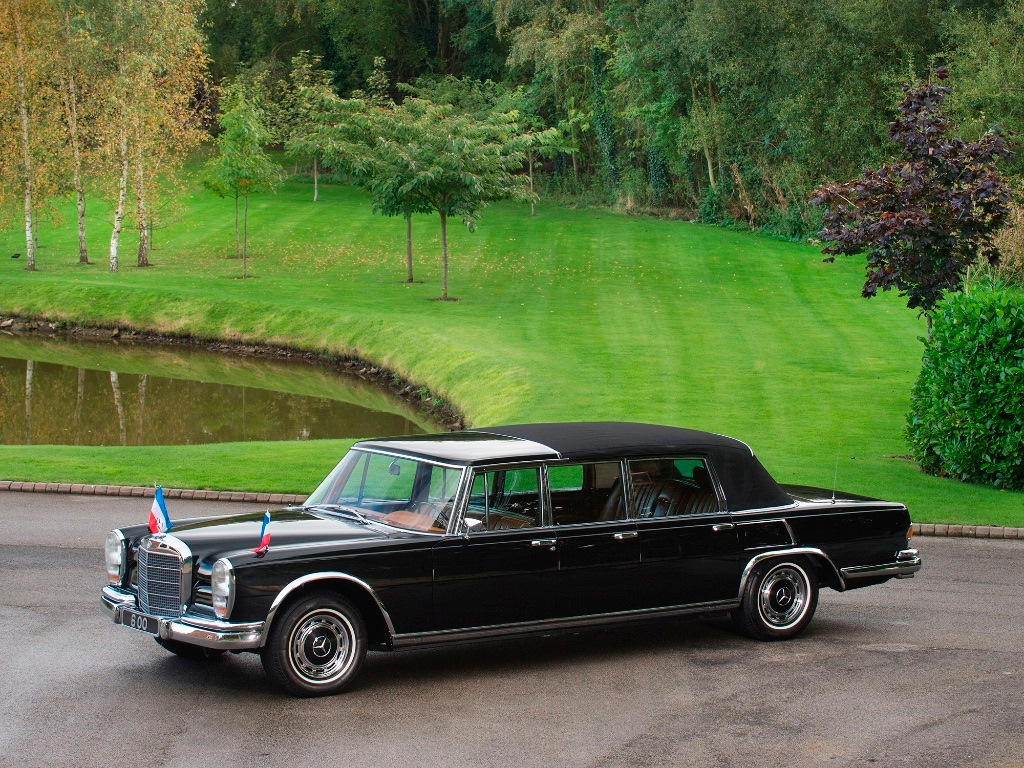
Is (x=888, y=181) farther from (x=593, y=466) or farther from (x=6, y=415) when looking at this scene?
(x=6, y=415)

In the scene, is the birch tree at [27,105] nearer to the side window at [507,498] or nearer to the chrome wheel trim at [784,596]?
the side window at [507,498]

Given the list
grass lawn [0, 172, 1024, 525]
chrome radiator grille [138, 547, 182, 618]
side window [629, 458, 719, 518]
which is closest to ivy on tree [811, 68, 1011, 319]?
grass lawn [0, 172, 1024, 525]

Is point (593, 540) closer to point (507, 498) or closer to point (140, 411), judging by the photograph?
point (507, 498)

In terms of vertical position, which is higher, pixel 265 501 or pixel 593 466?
pixel 593 466

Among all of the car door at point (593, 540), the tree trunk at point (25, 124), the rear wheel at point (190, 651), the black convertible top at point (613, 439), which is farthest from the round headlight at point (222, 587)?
the tree trunk at point (25, 124)

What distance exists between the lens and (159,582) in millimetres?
8609

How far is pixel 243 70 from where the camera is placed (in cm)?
6969

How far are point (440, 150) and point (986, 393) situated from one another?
24530 millimetres

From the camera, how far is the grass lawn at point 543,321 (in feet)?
63.3

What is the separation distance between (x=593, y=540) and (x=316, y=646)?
2252mm

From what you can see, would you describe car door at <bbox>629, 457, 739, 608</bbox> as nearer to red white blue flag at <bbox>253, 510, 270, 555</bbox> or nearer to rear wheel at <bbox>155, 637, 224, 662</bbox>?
red white blue flag at <bbox>253, 510, 270, 555</bbox>

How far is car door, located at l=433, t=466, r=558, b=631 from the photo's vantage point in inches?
345


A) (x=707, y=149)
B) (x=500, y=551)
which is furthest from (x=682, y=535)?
(x=707, y=149)

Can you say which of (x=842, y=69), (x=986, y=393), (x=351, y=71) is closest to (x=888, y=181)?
(x=986, y=393)
